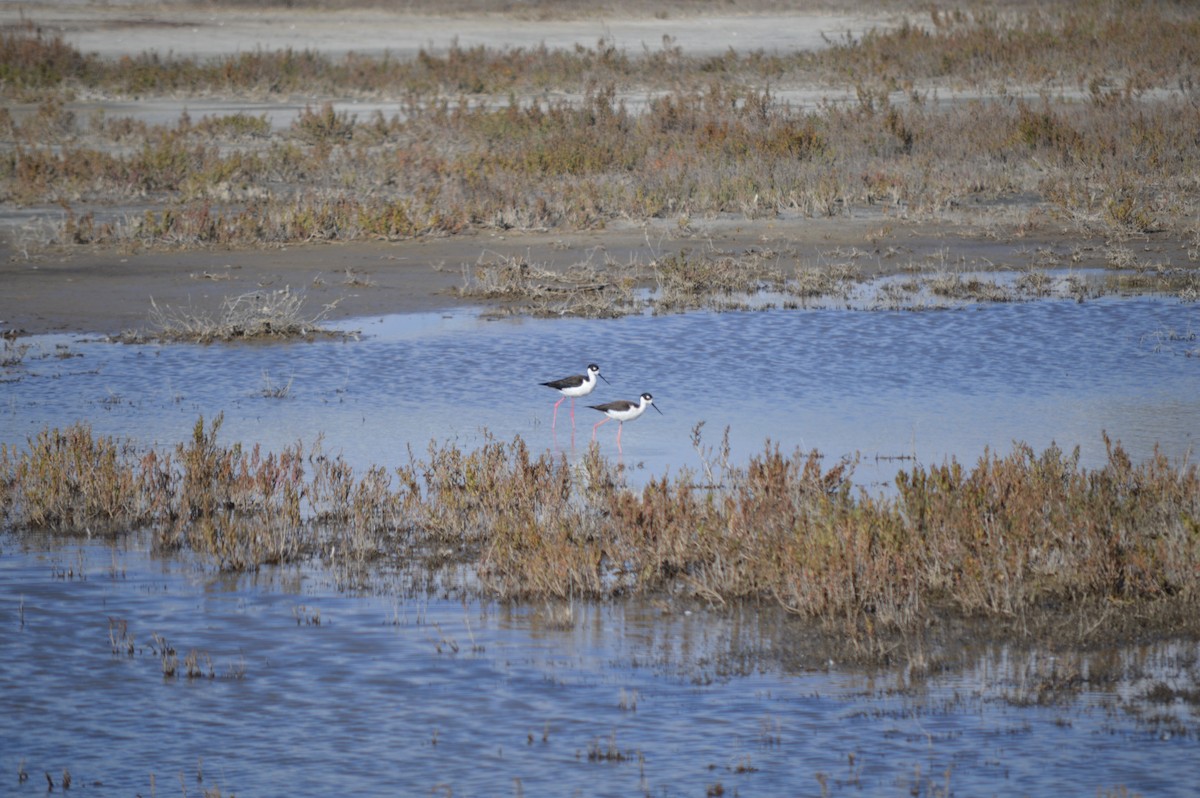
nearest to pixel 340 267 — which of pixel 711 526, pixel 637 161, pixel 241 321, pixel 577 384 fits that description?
pixel 241 321

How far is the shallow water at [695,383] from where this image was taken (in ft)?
37.1

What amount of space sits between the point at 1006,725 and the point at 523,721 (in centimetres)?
194

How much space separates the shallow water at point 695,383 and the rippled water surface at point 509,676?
0.05 m

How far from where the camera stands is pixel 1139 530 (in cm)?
830

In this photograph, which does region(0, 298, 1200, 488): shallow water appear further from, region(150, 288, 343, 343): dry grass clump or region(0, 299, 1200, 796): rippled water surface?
region(150, 288, 343, 343): dry grass clump

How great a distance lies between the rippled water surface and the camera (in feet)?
19.5

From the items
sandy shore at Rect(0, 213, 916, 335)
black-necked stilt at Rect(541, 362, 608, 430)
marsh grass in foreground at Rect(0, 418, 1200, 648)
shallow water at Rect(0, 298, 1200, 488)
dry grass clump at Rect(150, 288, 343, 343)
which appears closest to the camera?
marsh grass in foreground at Rect(0, 418, 1200, 648)

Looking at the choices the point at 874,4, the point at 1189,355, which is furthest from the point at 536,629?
the point at 874,4

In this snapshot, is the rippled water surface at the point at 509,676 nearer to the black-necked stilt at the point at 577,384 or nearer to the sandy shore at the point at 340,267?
the black-necked stilt at the point at 577,384

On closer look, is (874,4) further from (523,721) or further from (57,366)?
(523,721)

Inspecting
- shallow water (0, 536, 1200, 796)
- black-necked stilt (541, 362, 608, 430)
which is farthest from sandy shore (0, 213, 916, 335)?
shallow water (0, 536, 1200, 796)

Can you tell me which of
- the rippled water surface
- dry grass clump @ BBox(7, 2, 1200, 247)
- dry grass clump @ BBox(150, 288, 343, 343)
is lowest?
dry grass clump @ BBox(150, 288, 343, 343)

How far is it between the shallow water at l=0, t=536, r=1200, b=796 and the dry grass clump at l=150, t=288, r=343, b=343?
7.40 metres

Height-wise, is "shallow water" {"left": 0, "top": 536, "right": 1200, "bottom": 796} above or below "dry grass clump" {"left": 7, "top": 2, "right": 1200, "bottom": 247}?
below
